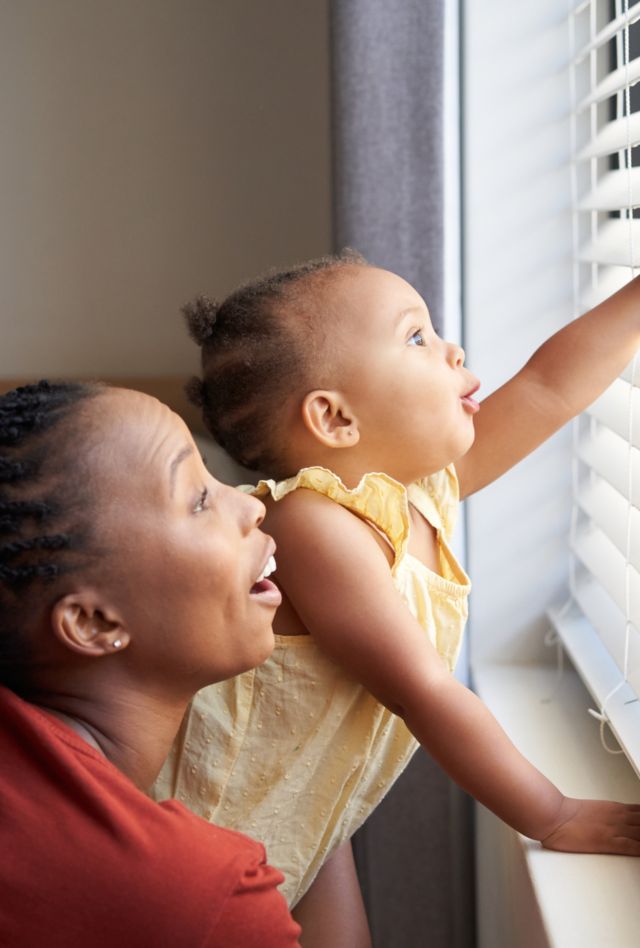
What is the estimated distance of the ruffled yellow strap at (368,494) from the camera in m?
1.06

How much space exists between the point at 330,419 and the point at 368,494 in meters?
0.08

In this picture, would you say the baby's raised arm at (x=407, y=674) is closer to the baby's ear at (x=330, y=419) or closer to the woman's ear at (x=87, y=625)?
the baby's ear at (x=330, y=419)

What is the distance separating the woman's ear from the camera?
0.84 meters

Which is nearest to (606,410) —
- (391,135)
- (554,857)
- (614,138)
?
(614,138)

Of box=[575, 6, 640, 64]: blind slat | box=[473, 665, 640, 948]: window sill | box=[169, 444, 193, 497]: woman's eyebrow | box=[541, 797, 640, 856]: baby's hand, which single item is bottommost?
box=[473, 665, 640, 948]: window sill

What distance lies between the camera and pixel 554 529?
4.93 feet

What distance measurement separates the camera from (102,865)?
79cm

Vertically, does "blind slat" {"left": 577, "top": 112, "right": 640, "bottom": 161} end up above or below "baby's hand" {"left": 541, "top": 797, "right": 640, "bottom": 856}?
above

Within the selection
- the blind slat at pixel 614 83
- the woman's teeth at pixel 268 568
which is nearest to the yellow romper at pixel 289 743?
the woman's teeth at pixel 268 568

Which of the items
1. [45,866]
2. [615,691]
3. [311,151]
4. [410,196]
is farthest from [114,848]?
[311,151]

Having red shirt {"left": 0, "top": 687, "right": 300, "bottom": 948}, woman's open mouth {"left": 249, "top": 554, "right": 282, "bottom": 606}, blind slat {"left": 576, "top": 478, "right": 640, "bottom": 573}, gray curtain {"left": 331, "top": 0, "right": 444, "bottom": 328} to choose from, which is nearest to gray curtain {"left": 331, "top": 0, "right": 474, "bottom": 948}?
gray curtain {"left": 331, "top": 0, "right": 444, "bottom": 328}

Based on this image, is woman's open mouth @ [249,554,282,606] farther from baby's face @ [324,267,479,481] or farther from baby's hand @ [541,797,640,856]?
baby's hand @ [541,797,640,856]

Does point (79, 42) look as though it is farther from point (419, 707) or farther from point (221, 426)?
point (419, 707)

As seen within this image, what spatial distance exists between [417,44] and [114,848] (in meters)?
0.93
